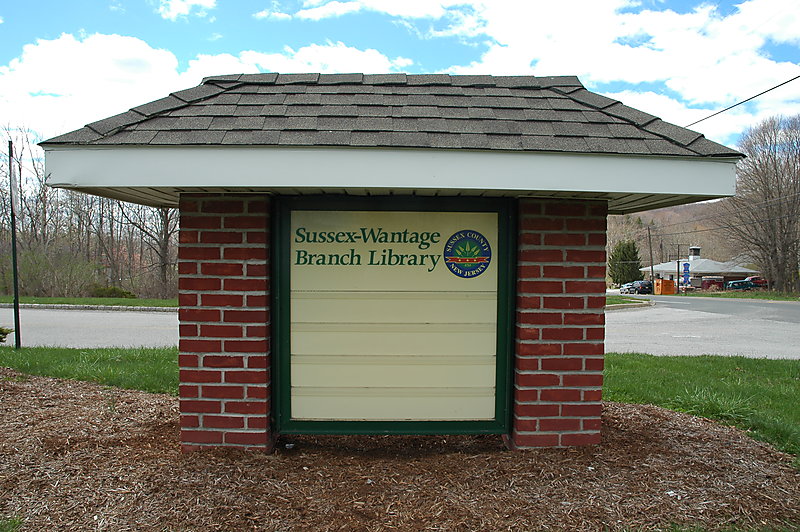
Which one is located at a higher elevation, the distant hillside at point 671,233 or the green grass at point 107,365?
the distant hillside at point 671,233

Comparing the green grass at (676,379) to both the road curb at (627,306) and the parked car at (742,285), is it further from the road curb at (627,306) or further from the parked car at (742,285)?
the parked car at (742,285)

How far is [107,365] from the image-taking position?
6.75 metres

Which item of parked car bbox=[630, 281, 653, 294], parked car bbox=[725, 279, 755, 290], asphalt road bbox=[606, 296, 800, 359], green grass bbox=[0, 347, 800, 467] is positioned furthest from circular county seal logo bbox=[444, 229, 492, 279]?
parked car bbox=[725, 279, 755, 290]

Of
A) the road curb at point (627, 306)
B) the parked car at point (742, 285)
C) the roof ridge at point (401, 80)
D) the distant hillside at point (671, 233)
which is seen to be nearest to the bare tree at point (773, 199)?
the parked car at point (742, 285)

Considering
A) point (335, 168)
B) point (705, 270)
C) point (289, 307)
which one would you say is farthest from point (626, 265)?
point (335, 168)

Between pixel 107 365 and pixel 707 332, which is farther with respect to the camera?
pixel 707 332

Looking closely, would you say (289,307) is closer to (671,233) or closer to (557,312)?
(557,312)

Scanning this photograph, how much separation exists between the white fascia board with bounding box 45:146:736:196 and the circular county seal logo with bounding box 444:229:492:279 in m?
0.73

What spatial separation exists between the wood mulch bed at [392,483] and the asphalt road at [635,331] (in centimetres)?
740

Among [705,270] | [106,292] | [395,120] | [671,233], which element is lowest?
[106,292]

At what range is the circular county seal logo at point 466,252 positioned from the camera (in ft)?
11.1

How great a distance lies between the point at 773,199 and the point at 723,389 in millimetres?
37752

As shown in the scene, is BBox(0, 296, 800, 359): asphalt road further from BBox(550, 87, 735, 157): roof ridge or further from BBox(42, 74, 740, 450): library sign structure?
BBox(550, 87, 735, 157): roof ridge

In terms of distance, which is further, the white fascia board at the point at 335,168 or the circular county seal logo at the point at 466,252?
the circular county seal logo at the point at 466,252
